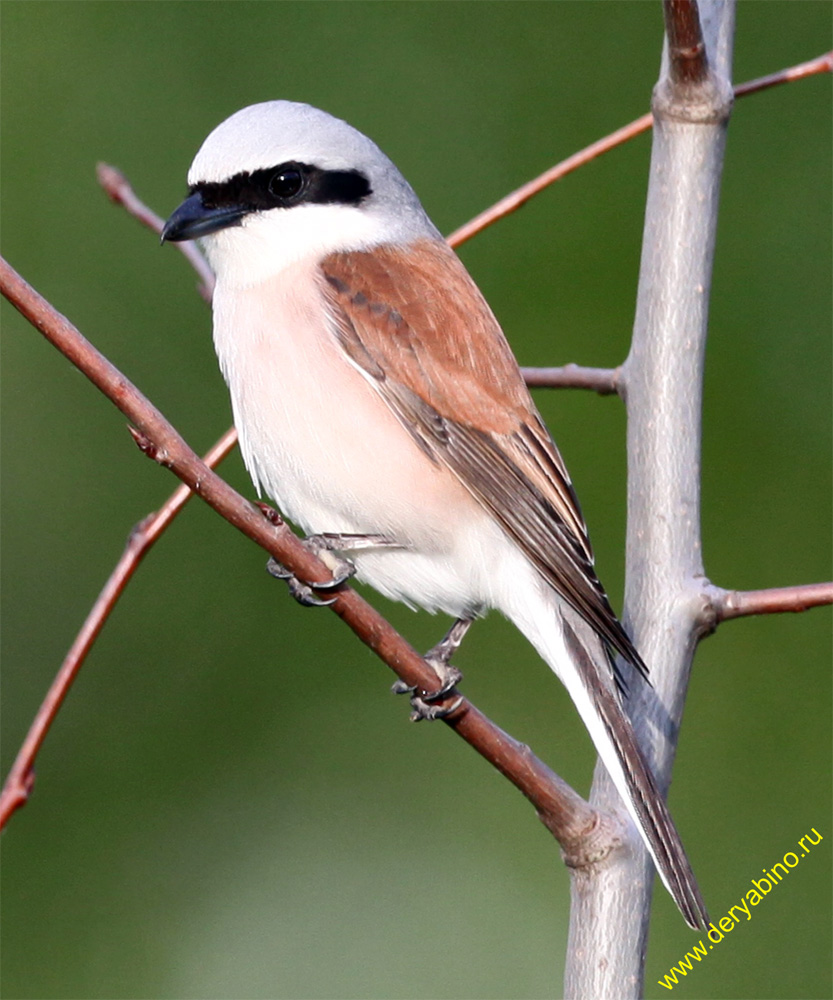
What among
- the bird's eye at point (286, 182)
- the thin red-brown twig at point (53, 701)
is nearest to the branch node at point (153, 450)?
the thin red-brown twig at point (53, 701)

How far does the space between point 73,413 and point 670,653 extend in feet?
7.18

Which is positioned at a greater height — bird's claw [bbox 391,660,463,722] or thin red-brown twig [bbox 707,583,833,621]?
bird's claw [bbox 391,660,463,722]

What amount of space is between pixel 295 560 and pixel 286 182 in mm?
896

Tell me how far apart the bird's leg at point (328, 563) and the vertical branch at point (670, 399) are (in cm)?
40

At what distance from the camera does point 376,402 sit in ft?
6.74

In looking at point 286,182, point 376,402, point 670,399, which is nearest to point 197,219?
point 286,182

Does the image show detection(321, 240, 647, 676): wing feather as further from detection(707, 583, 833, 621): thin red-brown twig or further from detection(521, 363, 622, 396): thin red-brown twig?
detection(707, 583, 833, 621): thin red-brown twig

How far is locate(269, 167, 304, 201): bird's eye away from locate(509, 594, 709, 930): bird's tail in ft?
2.74

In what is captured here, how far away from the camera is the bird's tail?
1.64m

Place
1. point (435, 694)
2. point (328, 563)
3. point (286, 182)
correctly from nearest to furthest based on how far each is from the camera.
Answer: point (435, 694) → point (328, 563) → point (286, 182)

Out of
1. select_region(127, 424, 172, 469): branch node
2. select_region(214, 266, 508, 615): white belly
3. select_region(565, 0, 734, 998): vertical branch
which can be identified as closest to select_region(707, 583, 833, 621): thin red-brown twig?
select_region(565, 0, 734, 998): vertical branch

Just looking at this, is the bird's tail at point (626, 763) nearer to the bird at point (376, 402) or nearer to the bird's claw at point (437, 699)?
the bird at point (376, 402)

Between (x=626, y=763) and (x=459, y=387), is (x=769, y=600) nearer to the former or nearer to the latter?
(x=626, y=763)

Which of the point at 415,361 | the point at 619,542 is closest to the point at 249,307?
the point at 415,361
